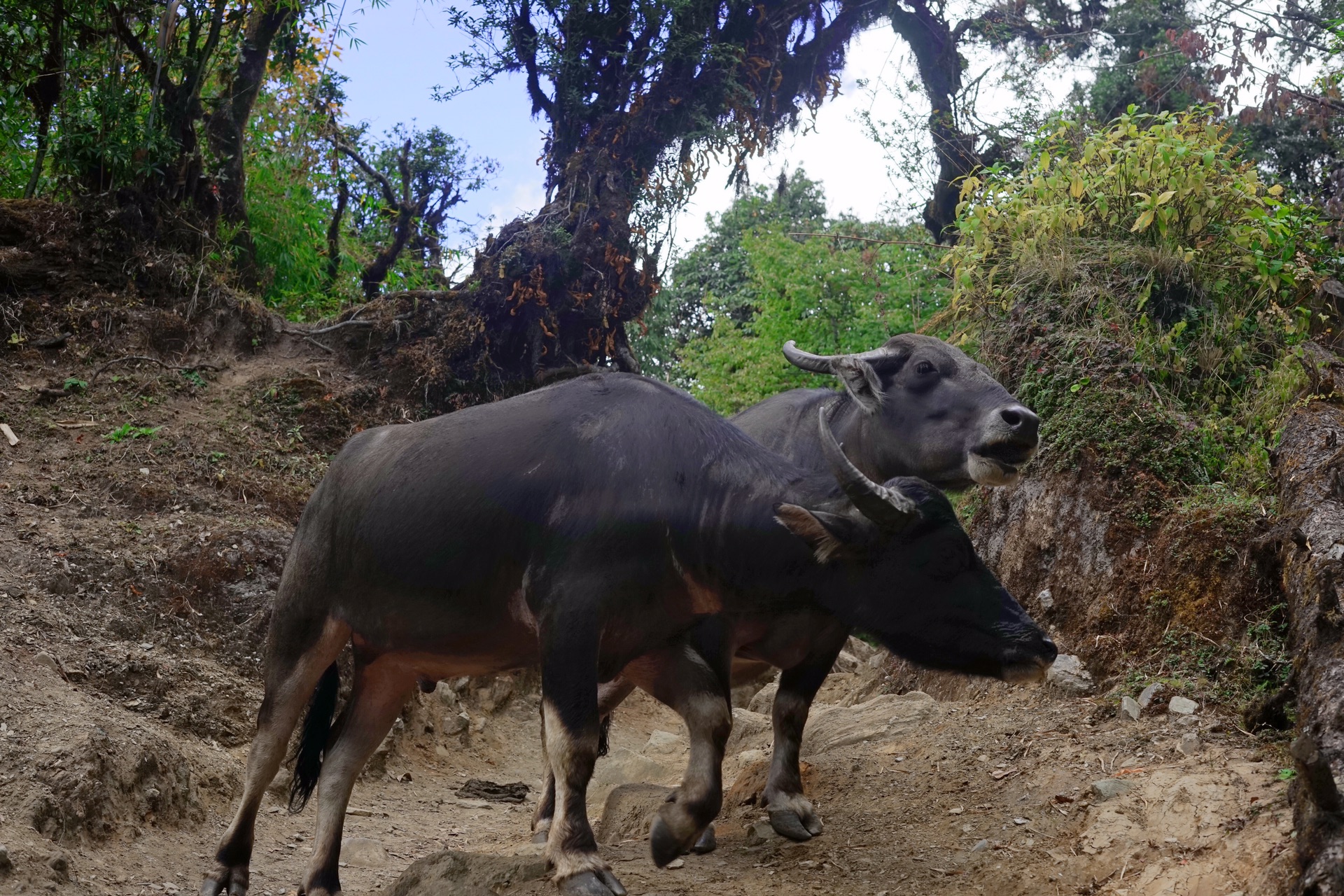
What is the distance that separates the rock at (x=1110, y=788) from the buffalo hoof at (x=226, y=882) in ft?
11.8

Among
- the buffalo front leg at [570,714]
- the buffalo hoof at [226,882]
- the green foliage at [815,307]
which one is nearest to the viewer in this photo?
the buffalo front leg at [570,714]

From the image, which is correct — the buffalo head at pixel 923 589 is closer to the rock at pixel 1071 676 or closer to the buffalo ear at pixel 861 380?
the buffalo ear at pixel 861 380

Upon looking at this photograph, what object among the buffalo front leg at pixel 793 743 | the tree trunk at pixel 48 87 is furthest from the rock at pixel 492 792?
the tree trunk at pixel 48 87

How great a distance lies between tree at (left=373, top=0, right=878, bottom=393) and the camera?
470 inches

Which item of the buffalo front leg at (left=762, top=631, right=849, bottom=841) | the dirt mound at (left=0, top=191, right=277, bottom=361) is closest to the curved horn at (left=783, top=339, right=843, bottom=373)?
the buffalo front leg at (left=762, top=631, right=849, bottom=841)

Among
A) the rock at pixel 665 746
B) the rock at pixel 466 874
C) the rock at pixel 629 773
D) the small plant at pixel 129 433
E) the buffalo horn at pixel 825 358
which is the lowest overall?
the rock at pixel 665 746

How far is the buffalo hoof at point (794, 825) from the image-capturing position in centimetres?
503

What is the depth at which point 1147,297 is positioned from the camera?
25.7 ft

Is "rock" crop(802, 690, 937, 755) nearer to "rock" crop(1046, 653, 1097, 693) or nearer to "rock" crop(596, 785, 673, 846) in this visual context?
"rock" crop(1046, 653, 1097, 693)

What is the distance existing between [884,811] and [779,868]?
2.69 ft

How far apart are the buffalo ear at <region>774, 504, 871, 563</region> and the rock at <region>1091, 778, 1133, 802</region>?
5.20 feet

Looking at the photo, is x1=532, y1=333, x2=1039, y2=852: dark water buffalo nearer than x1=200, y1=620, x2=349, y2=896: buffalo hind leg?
No

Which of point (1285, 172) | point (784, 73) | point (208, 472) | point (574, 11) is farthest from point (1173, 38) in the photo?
point (208, 472)

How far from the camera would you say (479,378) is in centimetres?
1180
